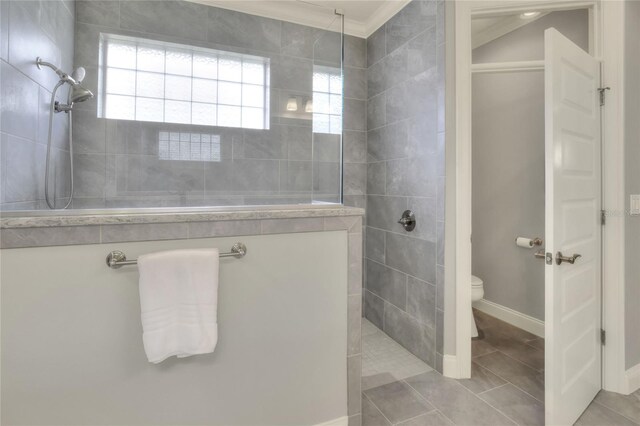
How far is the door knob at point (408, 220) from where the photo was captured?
2.41 metres

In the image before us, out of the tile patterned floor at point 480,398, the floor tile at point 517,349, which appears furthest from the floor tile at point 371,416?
the floor tile at point 517,349

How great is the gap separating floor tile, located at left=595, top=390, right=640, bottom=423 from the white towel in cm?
216

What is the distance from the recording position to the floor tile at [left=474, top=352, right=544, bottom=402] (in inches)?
77.4

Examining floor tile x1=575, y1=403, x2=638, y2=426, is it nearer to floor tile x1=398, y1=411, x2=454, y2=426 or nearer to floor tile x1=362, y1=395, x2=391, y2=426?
floor tile x1=398, y1=411, x2=454, y2=426

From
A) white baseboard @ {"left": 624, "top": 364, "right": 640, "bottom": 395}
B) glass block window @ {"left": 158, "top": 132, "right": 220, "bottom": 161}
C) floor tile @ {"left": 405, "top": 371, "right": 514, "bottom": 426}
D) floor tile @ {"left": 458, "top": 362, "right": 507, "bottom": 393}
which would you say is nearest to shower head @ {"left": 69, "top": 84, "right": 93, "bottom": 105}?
glass block window @ {"left": 158, "top": 132, "right": 220, "bottom": 161}

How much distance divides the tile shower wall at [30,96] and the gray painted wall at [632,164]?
291 cm

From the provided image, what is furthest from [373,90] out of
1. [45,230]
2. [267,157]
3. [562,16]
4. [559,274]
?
[45,230]

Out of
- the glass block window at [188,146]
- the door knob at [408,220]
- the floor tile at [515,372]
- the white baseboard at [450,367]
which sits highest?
the glass block window at [188,146]

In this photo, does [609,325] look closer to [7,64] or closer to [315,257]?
[315,257]

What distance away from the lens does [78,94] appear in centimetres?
147

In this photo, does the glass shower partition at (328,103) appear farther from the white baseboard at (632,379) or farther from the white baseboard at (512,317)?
the white baseboard at (512,317)

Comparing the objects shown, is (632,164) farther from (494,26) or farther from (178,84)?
(178,84)

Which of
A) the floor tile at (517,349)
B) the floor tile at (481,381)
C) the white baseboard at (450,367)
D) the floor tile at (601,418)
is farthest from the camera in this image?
the floor tile at (517,349)

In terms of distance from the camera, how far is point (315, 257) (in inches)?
57.9
